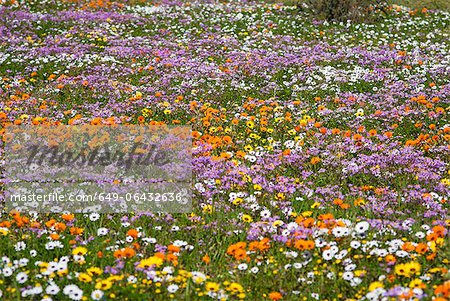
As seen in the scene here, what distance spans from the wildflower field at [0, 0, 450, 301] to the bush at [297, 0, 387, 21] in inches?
27.7

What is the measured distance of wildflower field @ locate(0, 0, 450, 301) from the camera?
4.88 metres

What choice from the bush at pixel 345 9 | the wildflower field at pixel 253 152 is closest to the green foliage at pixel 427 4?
the bush at pixel 345 9

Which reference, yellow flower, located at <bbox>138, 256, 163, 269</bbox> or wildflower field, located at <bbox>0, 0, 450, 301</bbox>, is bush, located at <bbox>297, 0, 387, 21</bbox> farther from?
yellow flower, located at <bbox>138, 256, 163, 269</bbox>

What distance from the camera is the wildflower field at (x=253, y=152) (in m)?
4.88

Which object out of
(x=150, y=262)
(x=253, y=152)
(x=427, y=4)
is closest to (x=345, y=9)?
(x=427, y=4)

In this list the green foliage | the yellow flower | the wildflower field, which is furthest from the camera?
the green foliage

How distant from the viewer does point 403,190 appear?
6.92m

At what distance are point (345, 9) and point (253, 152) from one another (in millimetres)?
13130

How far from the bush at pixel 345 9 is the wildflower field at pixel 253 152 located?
704 mm

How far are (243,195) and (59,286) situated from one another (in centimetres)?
276

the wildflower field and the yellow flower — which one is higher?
the yellow flower

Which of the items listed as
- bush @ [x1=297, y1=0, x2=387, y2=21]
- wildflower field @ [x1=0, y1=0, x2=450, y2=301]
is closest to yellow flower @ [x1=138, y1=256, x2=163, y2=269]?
wildflower field @ [x1=0, y1=0, x2=450, y2=301]

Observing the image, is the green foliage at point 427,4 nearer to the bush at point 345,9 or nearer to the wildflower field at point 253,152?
the bush at point 345,9

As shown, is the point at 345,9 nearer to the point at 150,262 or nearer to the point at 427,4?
the point at 427,4
